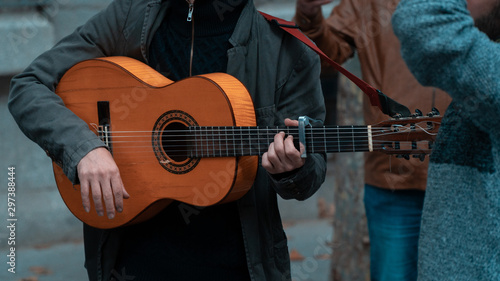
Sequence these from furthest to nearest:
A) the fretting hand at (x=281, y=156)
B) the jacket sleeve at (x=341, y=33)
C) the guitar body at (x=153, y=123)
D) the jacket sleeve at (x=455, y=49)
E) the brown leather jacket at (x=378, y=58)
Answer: the jacket sleeve at (x=341, y=33) < the brown leather jacket at (x=378, y=58) < the guitar body at (x=153, y=123) < the fretting hand at (x=281, y=156) < the jacket sleeve at (x=455, y=49)

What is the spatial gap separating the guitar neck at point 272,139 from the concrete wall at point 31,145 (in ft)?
14.0

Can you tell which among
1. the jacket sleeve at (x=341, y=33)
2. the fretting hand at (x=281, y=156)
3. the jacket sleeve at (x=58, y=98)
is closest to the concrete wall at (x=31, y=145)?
the jacket sleeve at (x=341, y=33)

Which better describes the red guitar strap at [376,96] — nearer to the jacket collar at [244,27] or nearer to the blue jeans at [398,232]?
the jacket collar at [244,27]

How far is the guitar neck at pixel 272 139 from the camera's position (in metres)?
2.09

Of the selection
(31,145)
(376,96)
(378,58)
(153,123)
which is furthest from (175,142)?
(31,145)

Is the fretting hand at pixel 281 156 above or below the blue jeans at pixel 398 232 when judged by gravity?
above

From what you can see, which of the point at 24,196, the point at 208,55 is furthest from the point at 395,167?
the point at 24,196

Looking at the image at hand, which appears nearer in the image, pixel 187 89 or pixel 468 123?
pixel 468 123

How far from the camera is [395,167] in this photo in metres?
2.93

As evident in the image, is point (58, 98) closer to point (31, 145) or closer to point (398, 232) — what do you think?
point (398, 232)

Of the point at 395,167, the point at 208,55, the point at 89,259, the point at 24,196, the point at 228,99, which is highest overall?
the point at 208,55

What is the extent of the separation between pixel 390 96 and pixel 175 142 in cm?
120

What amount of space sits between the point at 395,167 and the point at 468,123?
60.7 inches

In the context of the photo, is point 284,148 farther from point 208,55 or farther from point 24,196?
point 24,196
